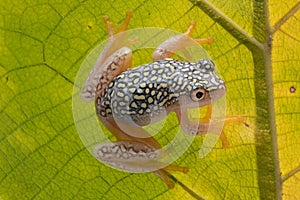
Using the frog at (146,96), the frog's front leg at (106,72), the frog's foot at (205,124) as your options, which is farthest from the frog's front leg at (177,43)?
the frog's foot at (205,124)

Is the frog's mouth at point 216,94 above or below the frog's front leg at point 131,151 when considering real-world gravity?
above

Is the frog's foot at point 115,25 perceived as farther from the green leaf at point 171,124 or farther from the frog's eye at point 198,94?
the frog's eye at point 198,94

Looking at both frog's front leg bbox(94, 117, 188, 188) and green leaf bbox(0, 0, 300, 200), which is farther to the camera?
frog's front leg bbox(94, 117, 188, 188)

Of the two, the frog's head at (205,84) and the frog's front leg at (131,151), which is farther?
the frog's front leg at (131,151)

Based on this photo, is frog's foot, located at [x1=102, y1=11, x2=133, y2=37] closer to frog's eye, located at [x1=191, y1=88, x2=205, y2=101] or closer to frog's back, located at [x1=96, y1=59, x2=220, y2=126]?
frog's back, located at [x1=96, y1=59, x2=220, y2=126]

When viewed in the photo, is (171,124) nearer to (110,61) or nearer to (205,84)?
(205,84)

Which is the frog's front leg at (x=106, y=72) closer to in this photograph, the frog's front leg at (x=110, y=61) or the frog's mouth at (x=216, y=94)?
the frog's front leg at (x=110, y=61)

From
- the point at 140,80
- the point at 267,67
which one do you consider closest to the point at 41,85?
the point at 140,80

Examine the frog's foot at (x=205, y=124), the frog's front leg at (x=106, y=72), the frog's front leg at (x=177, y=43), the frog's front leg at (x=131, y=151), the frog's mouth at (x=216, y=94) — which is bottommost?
the frog's front leg at (x=131, y=151)

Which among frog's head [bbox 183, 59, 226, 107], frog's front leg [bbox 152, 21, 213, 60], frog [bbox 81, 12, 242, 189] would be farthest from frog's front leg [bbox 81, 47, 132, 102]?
frog's head [bbox 183, 59, 226, 107]
